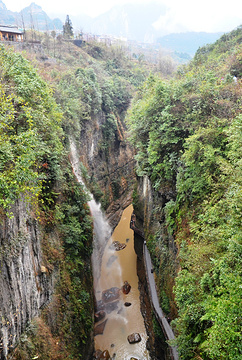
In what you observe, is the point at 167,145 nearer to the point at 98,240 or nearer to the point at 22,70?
the point at 22,70

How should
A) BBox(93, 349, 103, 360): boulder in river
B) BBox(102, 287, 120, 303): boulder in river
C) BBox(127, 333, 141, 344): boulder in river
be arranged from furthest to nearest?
1. BBox(102, 287, 120, 303): boulder in river
2. BBox(127, 333, 141, 344): boulder in river
3. BBox(93, 349, 103, 360): boulder in river

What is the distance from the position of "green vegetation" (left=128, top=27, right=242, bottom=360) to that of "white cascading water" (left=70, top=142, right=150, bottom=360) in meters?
5.46

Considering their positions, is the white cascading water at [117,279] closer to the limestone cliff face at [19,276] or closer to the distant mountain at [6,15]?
the limestone cliff face at [19,276]

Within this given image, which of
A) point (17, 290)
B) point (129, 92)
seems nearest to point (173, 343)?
point (17, 290)

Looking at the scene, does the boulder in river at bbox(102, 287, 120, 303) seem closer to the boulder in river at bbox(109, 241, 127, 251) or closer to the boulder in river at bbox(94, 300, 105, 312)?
the boulder in river at bbox(94, 300, 105, 312)

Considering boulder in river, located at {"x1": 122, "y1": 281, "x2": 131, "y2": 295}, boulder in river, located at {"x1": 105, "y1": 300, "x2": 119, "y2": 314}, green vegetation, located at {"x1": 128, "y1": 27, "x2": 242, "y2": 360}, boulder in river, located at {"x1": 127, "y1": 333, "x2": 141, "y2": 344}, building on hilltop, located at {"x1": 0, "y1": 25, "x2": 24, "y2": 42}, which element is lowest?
boulder in river, located at {"x1": 127, "y1": 333, "x2": 141, "y2": 344}

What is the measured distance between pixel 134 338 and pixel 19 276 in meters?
12.5

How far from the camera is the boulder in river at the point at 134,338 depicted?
17.7 metres

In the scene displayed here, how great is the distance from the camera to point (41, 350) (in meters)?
9.77

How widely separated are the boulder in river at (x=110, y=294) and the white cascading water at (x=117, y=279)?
0.36 meters

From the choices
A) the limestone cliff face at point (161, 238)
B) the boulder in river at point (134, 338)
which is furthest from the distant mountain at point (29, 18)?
the boulder in river at point (134, 338)

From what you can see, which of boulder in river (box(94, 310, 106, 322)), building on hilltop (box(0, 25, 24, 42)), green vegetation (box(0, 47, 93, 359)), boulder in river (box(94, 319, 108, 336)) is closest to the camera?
green vegetation (box(0, 47, 93, 359))

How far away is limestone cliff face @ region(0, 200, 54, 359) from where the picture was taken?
8281mm

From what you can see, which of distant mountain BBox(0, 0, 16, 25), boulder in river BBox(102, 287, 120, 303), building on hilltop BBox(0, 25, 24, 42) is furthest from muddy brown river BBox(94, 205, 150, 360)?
distant mountain BBox(0, 0, 16, 25)
